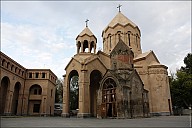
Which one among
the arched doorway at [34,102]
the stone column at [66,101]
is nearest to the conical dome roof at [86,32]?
the stone column at [66,101]

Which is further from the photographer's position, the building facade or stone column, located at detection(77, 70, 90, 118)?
the building facade

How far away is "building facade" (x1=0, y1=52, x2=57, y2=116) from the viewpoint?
28.8 meters

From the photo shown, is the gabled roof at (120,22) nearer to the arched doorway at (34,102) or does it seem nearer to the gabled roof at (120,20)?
the gabled roof at (120,20)

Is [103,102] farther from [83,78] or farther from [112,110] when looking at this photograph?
[83,78]

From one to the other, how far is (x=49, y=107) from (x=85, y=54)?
15.1 m

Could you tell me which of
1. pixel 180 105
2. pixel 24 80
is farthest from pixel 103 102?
pixel 180 105

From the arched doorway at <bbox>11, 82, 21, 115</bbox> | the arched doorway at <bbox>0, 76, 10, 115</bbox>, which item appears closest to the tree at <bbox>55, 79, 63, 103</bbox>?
the arched doorway at <bbox>11, 82, 21, 115</bbox>

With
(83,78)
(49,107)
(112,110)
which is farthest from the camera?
(49,107)

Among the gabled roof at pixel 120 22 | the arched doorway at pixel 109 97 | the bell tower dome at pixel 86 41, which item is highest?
the gabled roof at pixel 120 22

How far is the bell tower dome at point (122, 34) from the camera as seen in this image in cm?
3080

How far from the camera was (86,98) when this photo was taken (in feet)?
→ 74.7

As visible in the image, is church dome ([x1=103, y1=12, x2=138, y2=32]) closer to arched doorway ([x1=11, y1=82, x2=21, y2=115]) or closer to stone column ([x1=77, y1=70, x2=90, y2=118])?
stone column ([x1=77, y1=70, x2=90, y2=118])

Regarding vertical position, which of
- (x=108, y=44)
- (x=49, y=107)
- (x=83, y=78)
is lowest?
(x=49, y=107)

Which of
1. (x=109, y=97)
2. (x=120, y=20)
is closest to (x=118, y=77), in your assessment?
(x=109, y=97)
